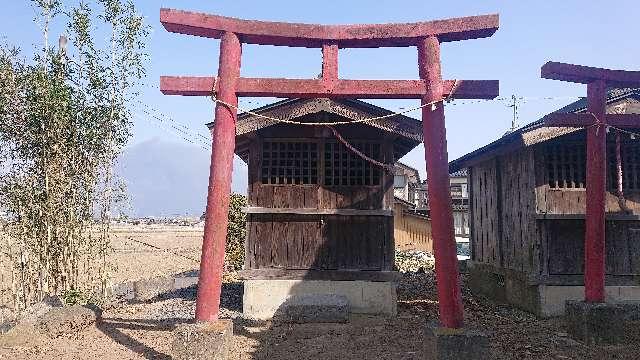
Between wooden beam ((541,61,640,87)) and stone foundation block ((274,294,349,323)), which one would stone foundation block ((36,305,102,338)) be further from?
wooden beam ((541,61,640,87))

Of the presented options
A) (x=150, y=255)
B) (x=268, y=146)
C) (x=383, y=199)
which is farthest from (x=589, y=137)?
(x=150, y=255)

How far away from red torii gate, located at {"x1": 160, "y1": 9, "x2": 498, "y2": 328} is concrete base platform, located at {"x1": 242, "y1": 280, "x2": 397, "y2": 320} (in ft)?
11.7

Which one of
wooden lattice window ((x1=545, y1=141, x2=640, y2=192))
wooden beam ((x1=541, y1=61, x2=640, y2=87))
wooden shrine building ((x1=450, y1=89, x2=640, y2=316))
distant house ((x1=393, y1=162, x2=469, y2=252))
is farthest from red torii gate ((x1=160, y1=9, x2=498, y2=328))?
distant house ((x1=393, y1=162, x2=469, y2=252))

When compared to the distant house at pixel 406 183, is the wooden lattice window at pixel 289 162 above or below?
below

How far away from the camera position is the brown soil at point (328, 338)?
6.92 m

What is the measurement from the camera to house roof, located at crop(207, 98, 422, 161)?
9.47 metres

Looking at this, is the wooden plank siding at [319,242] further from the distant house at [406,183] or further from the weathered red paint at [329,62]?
the distant house at [406,183]

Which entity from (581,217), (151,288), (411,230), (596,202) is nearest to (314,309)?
(596,202)

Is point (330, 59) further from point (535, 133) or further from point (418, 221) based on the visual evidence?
point (418, 221)

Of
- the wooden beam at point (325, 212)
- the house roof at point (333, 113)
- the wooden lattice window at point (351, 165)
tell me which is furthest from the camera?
the wooden lattice window at point (351, 165)

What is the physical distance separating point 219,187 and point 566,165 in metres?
8.22

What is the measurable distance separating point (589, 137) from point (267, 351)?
22.6 ft

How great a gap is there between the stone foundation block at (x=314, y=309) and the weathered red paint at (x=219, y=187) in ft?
10.1

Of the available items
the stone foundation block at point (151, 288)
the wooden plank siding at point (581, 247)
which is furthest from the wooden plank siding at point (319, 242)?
the stone foundation block at point (151, 288)
